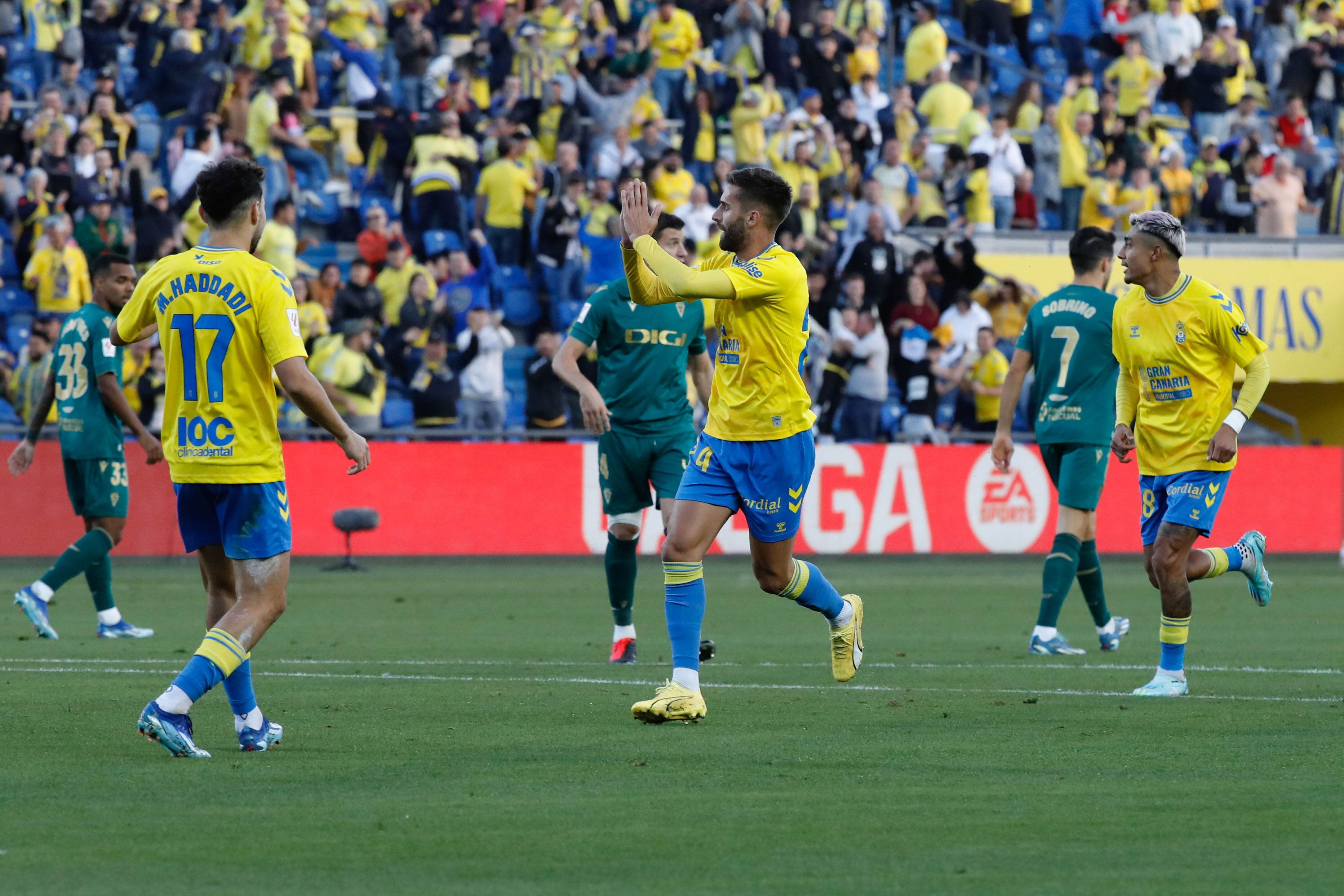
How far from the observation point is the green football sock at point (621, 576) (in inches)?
440

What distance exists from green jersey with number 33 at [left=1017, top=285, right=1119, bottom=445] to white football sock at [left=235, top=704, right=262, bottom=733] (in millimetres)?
6043

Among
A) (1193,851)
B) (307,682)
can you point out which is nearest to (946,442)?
(307,682)

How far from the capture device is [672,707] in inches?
315

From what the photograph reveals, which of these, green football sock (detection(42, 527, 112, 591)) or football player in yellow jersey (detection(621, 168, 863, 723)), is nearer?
football player in yellow jersey (detection(621, 168, 863, 723))

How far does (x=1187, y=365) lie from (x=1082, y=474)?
2.56 metres

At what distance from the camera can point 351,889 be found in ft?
15.8

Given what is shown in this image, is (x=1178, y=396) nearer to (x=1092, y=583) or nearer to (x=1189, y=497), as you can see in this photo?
(x=1189, y=497)

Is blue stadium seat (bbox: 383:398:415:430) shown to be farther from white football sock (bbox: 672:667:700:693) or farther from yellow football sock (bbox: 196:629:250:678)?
yellow football sock (bbox: 196:629:250:678)

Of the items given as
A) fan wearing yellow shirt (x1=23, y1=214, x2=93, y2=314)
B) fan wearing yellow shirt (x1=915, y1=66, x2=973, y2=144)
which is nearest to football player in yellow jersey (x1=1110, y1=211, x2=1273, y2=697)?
fan wearing yellow shirt (x1=23, y1=214, x2=93, y2=314)

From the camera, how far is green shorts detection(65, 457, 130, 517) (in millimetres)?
13062

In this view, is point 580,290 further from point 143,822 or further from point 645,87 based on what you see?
point 143,822

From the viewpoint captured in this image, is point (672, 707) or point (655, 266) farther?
point (672, 707)

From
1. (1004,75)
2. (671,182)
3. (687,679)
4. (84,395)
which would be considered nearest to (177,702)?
(687,679)

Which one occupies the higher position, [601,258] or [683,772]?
[601,258]
